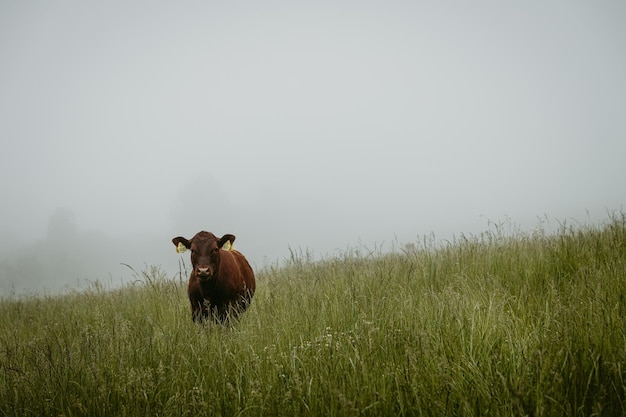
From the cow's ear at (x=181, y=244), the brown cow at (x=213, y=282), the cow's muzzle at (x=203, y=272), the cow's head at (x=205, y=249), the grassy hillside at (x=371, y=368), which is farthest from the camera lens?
the cow's ear at (x=181, y=244)

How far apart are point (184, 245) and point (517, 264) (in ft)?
16.0

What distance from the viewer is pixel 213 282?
5.11 metres

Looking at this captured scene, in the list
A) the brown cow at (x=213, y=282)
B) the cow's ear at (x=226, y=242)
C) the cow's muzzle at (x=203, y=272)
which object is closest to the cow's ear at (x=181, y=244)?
the brown cow at (x=213, y=282)

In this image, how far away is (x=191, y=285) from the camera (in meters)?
5.20

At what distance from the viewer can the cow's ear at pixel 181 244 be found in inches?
206

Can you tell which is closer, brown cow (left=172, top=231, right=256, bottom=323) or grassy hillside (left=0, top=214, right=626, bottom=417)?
grassy hillside (left=0, top=214, right=626, bottom=417)

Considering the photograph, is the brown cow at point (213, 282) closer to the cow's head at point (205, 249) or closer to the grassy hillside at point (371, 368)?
the cow's head at point (205, 249)

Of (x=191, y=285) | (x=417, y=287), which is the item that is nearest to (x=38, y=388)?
(x=191, y=285)

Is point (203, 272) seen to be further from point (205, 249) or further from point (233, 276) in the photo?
point (233, 276)

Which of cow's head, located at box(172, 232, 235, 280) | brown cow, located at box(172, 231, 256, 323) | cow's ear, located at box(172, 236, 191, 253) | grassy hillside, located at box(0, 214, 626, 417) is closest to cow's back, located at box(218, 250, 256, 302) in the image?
brown cow, located at box(172, 231, 256, 323)

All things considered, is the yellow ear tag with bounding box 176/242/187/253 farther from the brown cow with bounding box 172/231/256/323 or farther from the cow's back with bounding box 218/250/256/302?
the cow's back with bounding box 218/250/256/302

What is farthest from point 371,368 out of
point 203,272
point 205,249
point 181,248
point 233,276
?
point 181,248

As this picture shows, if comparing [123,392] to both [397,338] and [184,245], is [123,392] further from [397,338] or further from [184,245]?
[184,245]

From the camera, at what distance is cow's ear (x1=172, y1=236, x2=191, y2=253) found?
17.1ft
